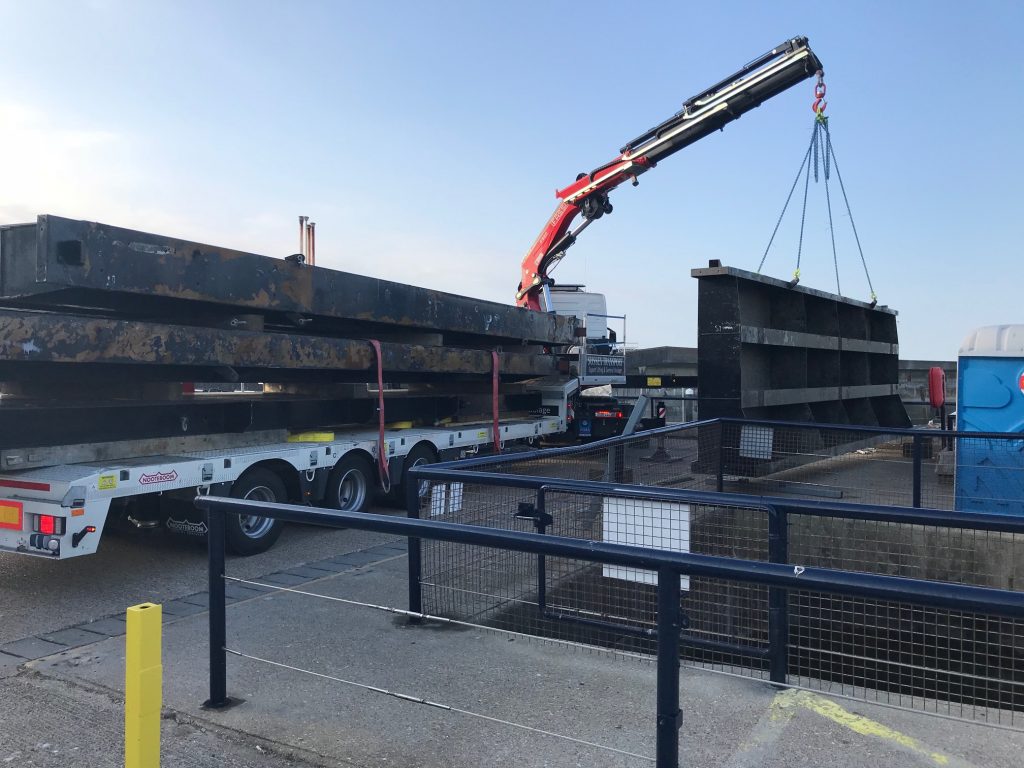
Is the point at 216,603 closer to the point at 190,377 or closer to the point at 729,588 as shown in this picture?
the point at 729,588

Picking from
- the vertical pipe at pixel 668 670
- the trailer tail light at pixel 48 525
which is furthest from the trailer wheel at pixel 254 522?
the vertical pipe at pixel 668 670

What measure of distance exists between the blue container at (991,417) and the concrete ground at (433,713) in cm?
524

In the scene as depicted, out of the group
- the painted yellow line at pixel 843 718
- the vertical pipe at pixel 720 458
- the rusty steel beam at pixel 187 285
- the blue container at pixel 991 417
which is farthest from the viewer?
the vertical pipe at pixel 720 458

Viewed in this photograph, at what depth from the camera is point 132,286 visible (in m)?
6.79

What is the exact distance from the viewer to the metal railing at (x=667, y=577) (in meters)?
2.40

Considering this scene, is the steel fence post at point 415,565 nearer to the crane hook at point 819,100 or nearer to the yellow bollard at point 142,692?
the yellow bollard at point 142,692

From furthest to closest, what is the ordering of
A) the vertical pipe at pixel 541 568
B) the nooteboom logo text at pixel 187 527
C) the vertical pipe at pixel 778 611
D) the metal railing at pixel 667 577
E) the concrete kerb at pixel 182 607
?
the nooteboom logo text at pixel 187 527 < the vertical pipe at pixel 541 568 < the concrete kerb at pixel 182 607 < the vertical pipe at pixel 778 611 < the metal railing at pixel 667 577

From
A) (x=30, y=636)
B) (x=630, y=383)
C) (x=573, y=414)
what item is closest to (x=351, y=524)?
(x=30, y=636)

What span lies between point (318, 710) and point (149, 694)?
41.2 inches

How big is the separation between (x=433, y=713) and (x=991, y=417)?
7.46 meters

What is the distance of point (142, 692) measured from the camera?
328cm

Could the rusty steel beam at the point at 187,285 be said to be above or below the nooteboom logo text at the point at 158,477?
above

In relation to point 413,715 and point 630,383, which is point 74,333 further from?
point 630,383

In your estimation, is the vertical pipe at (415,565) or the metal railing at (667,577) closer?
the metal railing at (667,577)
